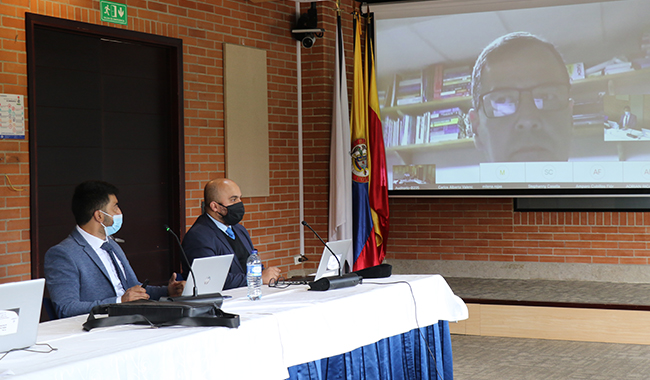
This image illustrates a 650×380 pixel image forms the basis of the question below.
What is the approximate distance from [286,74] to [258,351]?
13.7 feet

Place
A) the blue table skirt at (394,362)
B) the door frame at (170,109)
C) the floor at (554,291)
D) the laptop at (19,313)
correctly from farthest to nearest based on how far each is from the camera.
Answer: the floor at (554,291)
the door frame at (170,109)
the blue table skirt at (394,362)
the laptop at (19,313)

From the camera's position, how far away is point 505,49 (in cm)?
633

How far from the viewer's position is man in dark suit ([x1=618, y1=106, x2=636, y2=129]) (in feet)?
19.5

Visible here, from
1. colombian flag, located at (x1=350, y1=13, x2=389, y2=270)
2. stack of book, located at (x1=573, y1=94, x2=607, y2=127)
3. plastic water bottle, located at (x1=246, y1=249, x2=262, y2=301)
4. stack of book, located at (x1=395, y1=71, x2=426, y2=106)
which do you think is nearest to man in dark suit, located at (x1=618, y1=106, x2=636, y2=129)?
stack of book, located at (x1=573, y1=94, x2=607, y2=127)

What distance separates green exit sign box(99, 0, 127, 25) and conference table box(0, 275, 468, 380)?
7.68 feet

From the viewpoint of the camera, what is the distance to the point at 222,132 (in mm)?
5734

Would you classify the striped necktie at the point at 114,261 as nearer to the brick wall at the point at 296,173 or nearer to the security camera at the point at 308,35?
the brick wall at the point at 296,173

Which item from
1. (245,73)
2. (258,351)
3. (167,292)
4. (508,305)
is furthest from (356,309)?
(245,73)

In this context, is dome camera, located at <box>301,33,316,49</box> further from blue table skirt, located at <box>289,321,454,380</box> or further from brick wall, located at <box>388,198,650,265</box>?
blue table skirt, located at <box>289,321,454,380</box>

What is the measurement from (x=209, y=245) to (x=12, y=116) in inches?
58.1

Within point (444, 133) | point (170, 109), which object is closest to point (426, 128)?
point (444, 133)

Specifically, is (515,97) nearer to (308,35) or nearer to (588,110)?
(588,110)

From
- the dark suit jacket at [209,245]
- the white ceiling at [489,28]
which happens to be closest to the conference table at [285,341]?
the dark suit jacket at [209,245]

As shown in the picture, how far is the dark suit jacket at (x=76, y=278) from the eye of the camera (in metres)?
2.96
